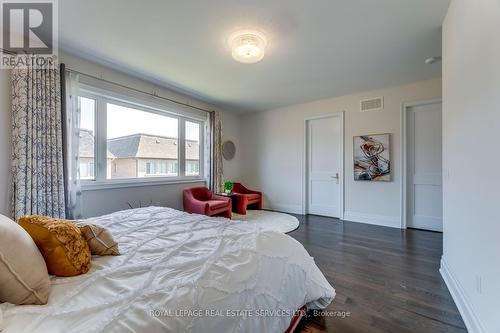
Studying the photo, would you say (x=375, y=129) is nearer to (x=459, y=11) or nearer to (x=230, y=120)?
(x=459, y=11)

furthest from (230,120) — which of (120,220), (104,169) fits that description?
(120,220)

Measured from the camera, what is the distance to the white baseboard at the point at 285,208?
5.27 m

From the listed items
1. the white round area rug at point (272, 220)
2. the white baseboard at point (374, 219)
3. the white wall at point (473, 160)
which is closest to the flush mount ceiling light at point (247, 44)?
the white wall at point (473, 160)

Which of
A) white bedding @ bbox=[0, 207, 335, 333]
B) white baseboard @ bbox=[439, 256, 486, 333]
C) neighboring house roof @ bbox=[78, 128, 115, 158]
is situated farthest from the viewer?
neighboring house roof @ bbox=[78, 128, 115, 158]

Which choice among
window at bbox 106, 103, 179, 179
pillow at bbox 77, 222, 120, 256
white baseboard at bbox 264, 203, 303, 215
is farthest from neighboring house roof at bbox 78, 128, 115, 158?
white baseboard at bbox 264, 203, 303, 215

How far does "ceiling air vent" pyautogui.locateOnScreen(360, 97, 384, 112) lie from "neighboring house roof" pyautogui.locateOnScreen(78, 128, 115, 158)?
185 inches

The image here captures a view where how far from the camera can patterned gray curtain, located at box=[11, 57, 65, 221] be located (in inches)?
96.3

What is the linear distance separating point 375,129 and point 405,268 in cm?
267

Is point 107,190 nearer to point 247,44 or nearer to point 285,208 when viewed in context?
point 247,44

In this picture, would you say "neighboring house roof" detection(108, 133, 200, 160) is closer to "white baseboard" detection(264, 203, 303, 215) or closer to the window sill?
the window sill

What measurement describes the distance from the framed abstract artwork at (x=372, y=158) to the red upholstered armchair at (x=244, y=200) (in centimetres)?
218

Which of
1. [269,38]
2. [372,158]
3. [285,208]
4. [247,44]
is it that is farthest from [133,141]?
[372,158]

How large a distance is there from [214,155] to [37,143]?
9.55ft

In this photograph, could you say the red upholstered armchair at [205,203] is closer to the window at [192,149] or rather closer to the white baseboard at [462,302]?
the window at [192,149]
